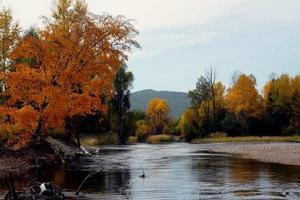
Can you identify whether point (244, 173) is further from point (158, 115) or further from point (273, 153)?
point (158, 115)

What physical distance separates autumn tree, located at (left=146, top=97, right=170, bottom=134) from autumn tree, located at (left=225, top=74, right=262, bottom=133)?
177 ft

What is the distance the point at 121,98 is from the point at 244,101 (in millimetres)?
29046

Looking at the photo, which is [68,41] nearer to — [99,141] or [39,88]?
[39,88]

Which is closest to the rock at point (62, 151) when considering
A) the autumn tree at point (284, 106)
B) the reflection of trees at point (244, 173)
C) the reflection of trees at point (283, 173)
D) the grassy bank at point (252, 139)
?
the reflection of trees at point (244, 173)

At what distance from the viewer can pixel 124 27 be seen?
44719 millimetres

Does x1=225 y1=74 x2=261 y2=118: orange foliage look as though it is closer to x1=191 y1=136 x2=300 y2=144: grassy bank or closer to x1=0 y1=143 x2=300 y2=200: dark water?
x1=191 y1=136 x2=300 y2=144: grassy bank

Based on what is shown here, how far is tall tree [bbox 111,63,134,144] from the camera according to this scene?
10794 centimetres

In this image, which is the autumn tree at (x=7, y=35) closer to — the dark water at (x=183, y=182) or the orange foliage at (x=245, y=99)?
the dark water at (x=183, y=182)

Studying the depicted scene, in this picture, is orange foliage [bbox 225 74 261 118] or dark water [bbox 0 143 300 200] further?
orange foliage [bbox 225 74 261 118]

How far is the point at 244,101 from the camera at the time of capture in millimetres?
115562

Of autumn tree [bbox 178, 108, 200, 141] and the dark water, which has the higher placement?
autumn tree [bbox 178, 108, 200, 141]

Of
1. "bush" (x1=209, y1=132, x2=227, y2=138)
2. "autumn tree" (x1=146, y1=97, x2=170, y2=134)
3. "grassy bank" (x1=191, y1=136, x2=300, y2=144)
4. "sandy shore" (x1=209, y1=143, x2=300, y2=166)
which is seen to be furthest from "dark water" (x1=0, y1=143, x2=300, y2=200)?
"autumn tree" (x1=146, y1=97, x2=170, y2=134)

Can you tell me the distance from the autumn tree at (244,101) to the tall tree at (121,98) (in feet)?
83.4

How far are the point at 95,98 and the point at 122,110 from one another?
68875 millimetres
